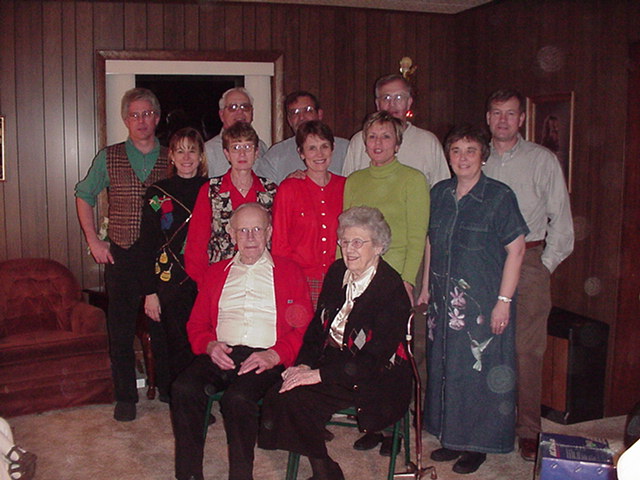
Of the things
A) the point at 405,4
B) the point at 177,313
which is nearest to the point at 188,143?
the point at 177,313

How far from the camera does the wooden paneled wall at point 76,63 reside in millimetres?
4602

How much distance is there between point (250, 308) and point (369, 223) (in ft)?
2.16

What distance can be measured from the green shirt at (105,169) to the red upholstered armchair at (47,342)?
0.78 metres

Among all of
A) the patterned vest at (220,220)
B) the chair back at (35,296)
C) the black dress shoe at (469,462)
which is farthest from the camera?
the chair back at (35,296)

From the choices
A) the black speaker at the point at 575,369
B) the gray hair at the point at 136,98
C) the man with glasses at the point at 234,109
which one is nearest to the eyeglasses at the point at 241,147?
the man with glasses at the point at 234,109

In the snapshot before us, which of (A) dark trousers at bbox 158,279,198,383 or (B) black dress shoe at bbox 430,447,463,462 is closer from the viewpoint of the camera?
(B) black dress shoe at bbox 430,447,463,462

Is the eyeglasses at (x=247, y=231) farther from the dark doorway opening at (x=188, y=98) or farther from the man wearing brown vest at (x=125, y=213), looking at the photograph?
the dark doorway opening at (x=188, y=98)

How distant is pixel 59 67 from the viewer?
466cm

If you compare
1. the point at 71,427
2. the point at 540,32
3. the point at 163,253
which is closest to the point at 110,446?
the point at 71,427

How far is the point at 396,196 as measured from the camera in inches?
124

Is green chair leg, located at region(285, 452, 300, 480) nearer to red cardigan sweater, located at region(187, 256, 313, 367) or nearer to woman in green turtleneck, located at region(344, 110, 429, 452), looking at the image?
red cardigan sweater, located at region(187, 256, 313, 367)

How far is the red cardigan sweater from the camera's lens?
2967 millimetres

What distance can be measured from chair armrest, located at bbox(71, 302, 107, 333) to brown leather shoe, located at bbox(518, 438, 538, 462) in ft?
8.09

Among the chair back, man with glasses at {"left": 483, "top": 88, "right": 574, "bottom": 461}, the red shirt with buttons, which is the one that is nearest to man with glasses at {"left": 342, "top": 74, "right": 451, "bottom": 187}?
man with glasses at {"left": 483, "top": 88, "right": 574, "bottom": 461}
